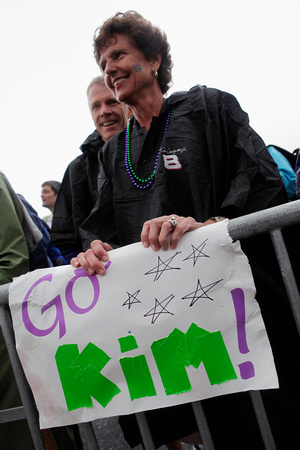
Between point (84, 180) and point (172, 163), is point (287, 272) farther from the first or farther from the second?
point (84, 180)

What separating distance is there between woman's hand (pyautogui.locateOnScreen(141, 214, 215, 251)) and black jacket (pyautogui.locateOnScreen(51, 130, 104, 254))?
2.58ft

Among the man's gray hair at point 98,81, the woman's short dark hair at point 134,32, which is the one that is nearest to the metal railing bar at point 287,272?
the woman's short dark hair at point 134,32

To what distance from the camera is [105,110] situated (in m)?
2.24

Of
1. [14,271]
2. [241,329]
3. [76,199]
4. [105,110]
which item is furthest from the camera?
[105,110]

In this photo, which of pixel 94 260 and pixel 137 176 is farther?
pixel 137 176

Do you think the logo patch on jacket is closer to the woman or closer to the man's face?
the woman

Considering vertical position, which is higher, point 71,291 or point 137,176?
point 137,176

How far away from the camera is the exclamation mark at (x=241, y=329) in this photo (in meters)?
1.02

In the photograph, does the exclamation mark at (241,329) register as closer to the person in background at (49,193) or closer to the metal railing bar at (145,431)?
the metal railing bar at (145,431)

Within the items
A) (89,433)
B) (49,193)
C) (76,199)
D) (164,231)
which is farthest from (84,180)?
(49,193)

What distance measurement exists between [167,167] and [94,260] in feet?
1.76

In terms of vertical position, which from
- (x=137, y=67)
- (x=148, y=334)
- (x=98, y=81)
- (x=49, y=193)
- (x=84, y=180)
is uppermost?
(x=49, y=193)

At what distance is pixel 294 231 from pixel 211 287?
18.1 inches

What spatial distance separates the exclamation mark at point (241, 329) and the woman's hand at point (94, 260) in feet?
1.43
